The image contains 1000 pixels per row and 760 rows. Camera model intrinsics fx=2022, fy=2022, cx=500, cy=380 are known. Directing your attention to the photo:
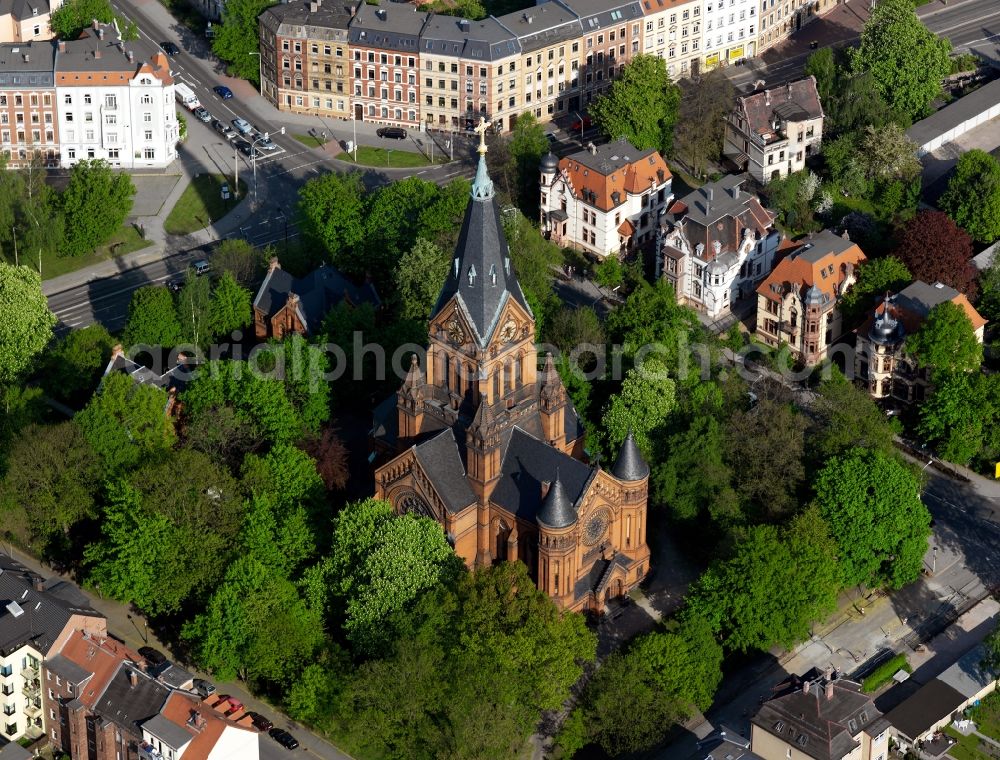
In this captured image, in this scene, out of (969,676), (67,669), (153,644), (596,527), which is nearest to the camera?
(67,669)

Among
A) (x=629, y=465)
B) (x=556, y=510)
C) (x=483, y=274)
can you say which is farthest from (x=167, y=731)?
(x=629, y=465)

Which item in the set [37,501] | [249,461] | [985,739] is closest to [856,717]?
[985,739]

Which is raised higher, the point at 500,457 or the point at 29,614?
the point at 500,457

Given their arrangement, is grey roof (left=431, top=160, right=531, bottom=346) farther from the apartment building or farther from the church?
the apartment building

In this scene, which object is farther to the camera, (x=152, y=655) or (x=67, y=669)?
(x=152, y=655)

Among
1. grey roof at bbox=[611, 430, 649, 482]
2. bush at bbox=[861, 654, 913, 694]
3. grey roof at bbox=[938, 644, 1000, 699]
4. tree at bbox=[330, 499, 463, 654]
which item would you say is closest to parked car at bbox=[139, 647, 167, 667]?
tree at bbox=[330, 499, 463, 654]

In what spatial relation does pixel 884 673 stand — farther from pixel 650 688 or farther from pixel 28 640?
pixel 28 640
